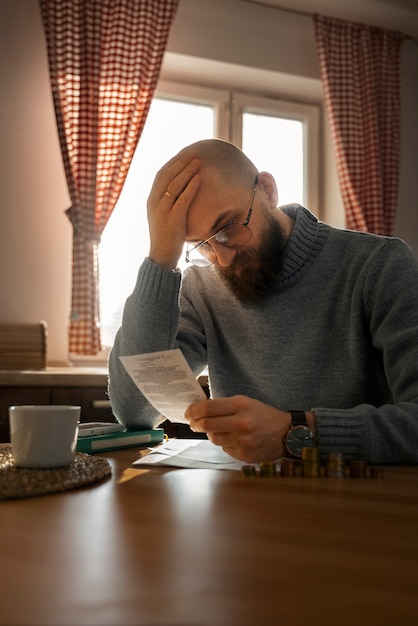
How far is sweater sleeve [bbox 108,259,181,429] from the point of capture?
1440 mm

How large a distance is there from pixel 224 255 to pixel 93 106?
1.77 meters

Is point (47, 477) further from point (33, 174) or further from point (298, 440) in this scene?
point (33, 174)

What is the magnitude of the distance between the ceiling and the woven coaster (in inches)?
122

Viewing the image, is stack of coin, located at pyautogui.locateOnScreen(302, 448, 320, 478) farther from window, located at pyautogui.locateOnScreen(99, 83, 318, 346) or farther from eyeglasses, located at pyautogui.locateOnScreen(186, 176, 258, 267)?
window, located at pyautogui.locateOnScreen(99, 83, 318, 346)

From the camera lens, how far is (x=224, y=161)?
151 centimetres

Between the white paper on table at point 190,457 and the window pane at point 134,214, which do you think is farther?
the window pane at point 134,214

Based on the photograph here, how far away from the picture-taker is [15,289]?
300 cm

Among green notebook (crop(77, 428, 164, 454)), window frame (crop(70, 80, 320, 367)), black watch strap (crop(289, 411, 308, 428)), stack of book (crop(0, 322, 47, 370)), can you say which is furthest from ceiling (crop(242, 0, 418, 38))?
black watch strap (crop(289, 411, 308, 428))

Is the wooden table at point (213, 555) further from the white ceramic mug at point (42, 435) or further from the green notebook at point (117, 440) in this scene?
the green notebook at point (117, 440)

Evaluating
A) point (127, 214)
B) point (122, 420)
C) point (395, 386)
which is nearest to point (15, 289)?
point (127, 214)

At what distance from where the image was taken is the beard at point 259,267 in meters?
1.55

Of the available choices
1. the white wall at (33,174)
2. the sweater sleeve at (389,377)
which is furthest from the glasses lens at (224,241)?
the white wall at (33,174)

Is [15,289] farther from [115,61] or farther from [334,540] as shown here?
[334,540]

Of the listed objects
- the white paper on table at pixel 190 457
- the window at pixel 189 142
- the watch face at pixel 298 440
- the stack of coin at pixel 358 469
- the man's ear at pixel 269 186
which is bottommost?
the white paper on table at pixel 190 457
